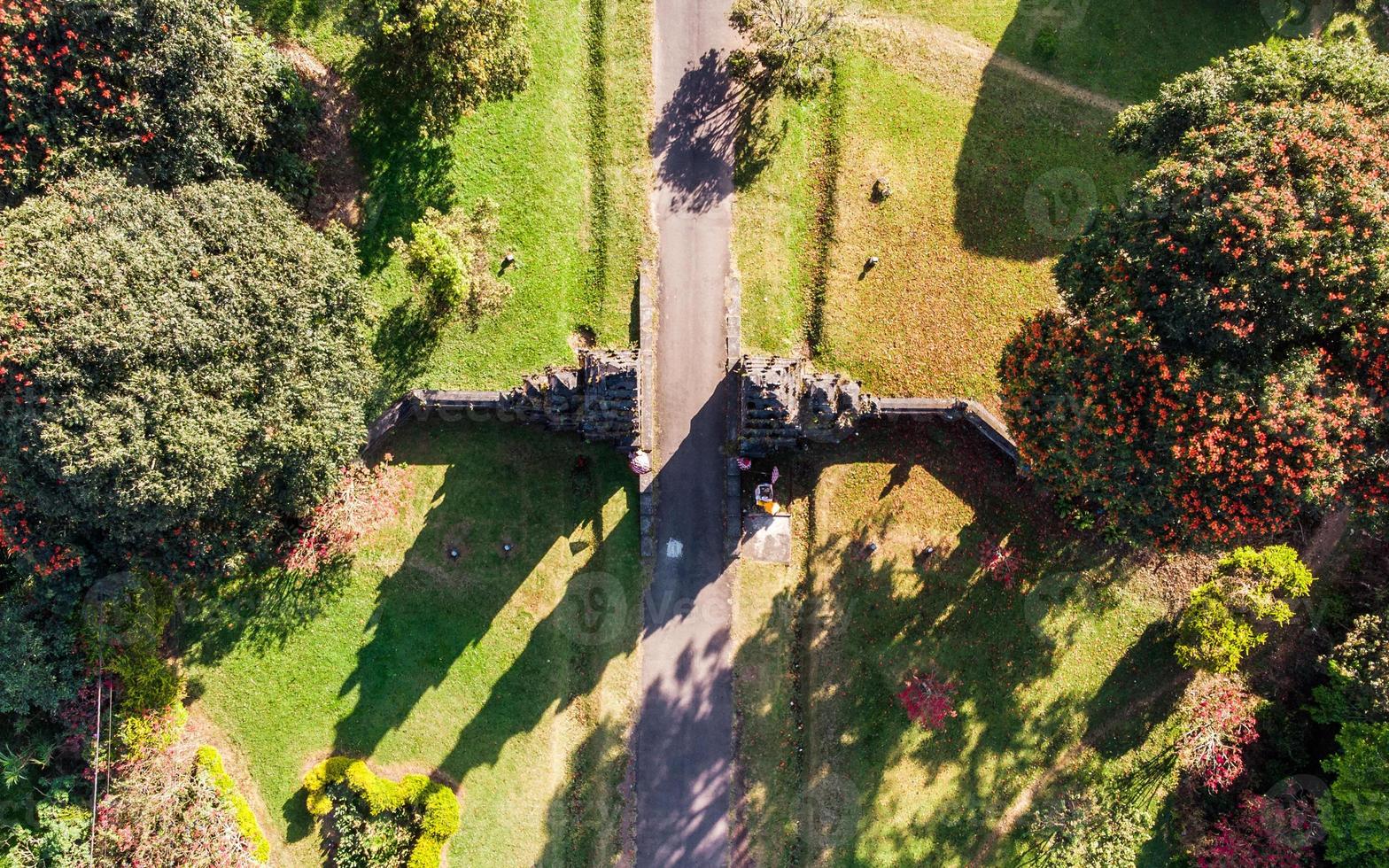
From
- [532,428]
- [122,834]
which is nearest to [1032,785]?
[532,428]

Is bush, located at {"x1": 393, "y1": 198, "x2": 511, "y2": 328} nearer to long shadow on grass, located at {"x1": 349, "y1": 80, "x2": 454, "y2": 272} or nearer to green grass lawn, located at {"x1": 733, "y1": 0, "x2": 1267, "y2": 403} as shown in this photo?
long shadow on grass, located at {"x1": 349, "y1": 80, "x2": 454, "y2": 272}

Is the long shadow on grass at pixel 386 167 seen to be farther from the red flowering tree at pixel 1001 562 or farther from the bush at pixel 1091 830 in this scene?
the bush at pixel 1091 830

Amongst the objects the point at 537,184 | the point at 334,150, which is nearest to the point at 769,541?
the point at 537,184

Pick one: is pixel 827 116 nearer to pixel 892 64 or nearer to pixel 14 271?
pixel 892 64

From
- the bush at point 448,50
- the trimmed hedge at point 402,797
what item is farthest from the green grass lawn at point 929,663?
the bush at point 448,50

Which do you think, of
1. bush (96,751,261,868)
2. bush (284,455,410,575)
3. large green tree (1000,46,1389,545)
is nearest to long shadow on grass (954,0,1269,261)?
large green tree (1000,46,1389,545)

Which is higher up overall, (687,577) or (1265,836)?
(687,577)

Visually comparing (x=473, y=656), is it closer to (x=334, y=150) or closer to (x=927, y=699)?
(x=927, y=699)
